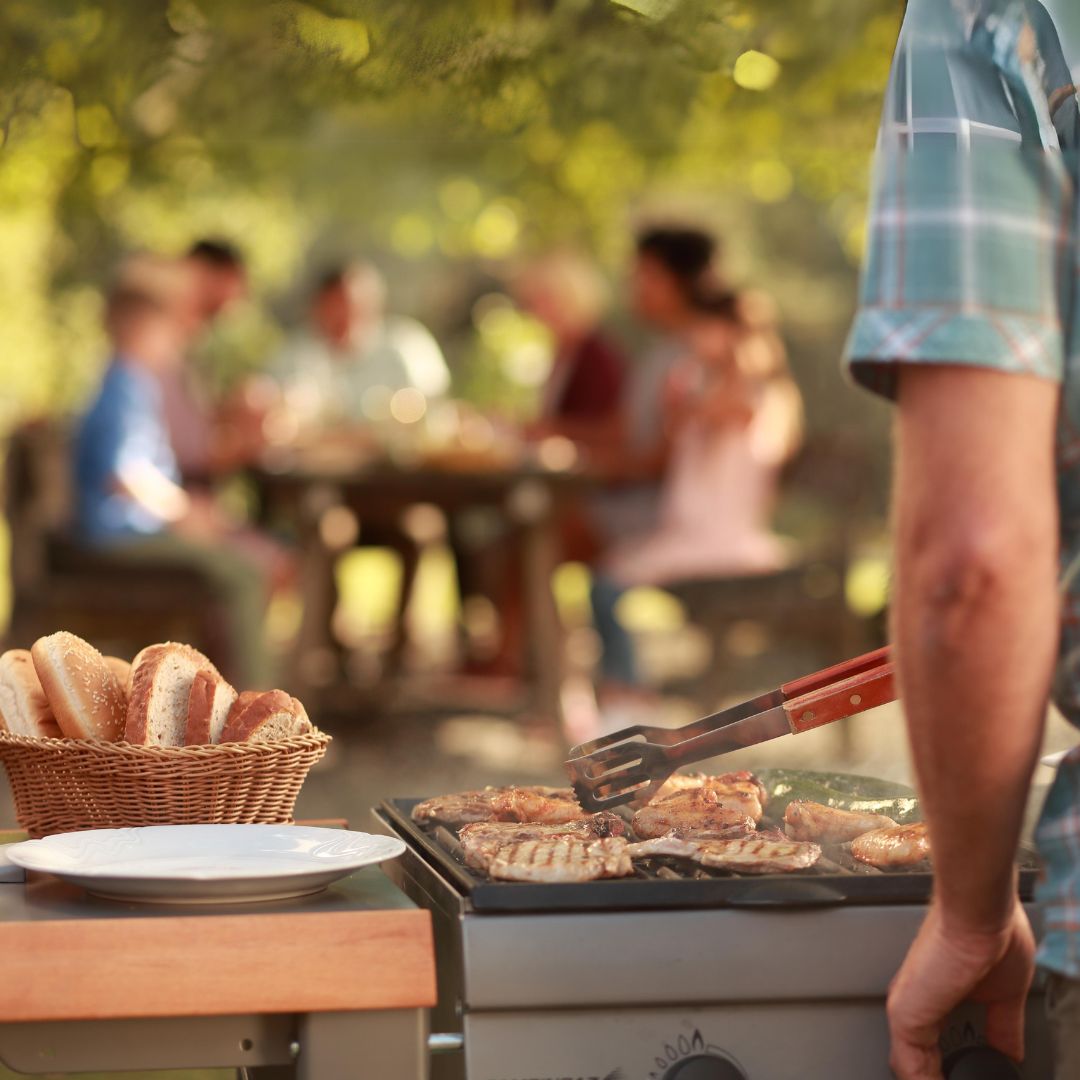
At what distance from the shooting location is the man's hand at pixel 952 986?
132 centimetres

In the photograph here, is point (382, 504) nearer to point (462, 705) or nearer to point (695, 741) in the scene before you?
point (462, 705)

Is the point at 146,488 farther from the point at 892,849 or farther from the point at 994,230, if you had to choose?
the point at 994,230

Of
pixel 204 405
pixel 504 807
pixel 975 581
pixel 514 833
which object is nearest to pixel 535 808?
pixel 504 807

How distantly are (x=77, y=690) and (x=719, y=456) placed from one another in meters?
4.72

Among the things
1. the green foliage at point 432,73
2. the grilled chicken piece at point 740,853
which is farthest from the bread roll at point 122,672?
the green foliage at point 432,73

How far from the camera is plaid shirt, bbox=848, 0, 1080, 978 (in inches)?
45.3

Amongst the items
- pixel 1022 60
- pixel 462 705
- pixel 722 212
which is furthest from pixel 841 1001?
pixel 722 212

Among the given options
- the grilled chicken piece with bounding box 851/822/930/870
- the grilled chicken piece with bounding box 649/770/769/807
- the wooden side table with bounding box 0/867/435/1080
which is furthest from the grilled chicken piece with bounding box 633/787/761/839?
the wooden side table with bounding box 0/867/435/1080

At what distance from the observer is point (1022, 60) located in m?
1.20

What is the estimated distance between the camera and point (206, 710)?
5.71 feet

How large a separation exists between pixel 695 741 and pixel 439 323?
1421 cm

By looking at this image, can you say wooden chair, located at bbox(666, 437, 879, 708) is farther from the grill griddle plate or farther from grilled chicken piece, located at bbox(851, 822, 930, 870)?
the grill griddle plate

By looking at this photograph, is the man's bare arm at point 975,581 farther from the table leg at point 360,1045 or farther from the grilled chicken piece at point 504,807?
the grilled chicken piece at point 504,807

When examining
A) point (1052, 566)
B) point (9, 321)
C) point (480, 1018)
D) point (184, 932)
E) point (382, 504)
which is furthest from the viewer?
point (9, 321)
